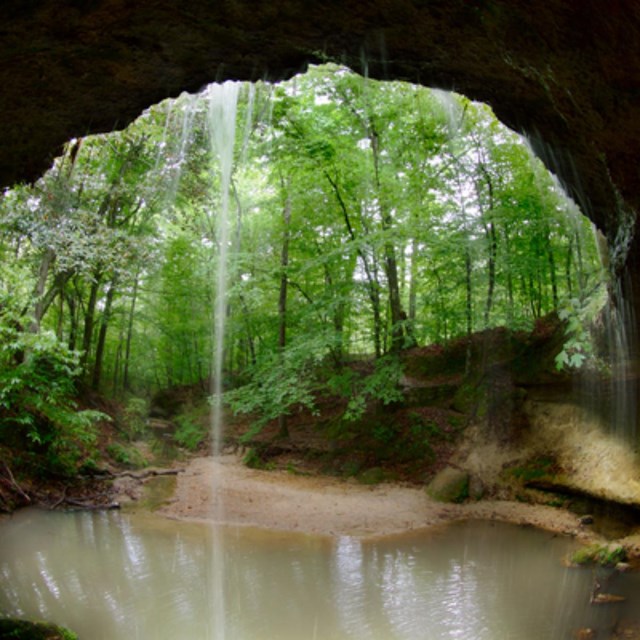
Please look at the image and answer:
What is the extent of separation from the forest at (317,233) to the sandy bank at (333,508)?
1942 mm

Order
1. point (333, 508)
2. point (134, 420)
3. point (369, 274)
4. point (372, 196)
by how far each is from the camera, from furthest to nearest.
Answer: point (134, 420) → point (369, 274) → point (372, 196) → point (333, 508)

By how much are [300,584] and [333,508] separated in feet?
12.8

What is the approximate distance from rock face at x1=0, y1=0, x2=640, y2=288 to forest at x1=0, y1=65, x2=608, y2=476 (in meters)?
3.42

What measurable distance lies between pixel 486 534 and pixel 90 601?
20.5 feet

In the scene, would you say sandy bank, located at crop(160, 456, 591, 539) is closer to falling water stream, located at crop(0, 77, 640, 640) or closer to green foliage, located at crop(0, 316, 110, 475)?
falling water stream, located at crop(0, 77, 640, 640)

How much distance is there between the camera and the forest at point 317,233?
10.7m

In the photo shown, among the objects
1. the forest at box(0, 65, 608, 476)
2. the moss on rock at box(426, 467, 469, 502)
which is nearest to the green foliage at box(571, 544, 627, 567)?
the moss on rock at box(426, 467, 469, 502)

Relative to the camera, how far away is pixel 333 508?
408 inches

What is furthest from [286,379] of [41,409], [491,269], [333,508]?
[491,269]

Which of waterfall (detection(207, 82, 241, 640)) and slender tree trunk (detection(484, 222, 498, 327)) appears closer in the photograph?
waterfall (detection(207, 82, 241, 640))

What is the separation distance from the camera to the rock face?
3.96m

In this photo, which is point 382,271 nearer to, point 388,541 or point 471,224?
point 471,224

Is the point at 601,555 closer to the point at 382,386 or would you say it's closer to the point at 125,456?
the point at 382,386

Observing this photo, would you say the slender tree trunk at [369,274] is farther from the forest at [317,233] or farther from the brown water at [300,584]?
the brown water at [300,584]
